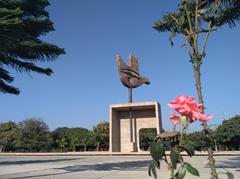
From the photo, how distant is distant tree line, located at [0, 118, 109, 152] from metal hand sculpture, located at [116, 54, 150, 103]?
510 inches

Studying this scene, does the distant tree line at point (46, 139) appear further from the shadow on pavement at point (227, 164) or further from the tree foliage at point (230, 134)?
the shadow on pavement at point (227, 164)

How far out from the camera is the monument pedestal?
97.4 ft

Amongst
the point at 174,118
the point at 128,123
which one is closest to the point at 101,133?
the point at 128,123

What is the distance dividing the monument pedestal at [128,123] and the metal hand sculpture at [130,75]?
1504 millimetres

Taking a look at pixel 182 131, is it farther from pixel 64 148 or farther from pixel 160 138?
pixel 64 148

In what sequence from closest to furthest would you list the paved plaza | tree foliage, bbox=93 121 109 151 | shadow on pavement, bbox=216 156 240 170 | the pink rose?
the pink rose → the paved plaza → shadow on pavement, bbox=216 156 240 170 → tree foliage, bbox=93 121 109 151

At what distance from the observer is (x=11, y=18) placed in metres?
8.68

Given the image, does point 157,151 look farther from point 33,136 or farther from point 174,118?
point 33,136

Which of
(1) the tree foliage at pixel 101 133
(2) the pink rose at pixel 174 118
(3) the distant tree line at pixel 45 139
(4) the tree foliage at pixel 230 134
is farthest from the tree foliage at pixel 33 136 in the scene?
(2) the pink rose at pixel 174 118

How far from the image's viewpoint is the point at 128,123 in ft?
101

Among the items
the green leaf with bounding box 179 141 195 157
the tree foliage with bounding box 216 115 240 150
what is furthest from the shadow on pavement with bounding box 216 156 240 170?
the tree foliage with bounding box 216 115 240 150

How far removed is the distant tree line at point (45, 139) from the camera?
1672 inches

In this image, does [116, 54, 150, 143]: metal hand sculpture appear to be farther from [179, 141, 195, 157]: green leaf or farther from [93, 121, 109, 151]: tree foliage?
[179, 141, 195, 157]: green leaf

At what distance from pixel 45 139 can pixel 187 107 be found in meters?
44.3
